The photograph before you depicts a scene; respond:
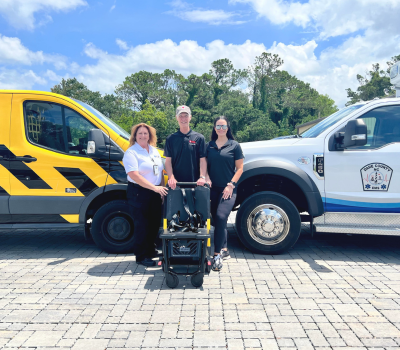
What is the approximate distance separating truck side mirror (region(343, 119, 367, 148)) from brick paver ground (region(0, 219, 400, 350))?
1.61 m

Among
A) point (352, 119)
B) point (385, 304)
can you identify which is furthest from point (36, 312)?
point (352, 119)

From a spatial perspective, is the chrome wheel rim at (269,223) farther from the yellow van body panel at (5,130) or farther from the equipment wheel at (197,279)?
the yellow van body panel at (5,130)

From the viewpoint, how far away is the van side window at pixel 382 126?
5.00m

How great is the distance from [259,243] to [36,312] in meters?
2.93

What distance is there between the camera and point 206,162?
15.8 ft

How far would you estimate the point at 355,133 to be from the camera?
182 inches

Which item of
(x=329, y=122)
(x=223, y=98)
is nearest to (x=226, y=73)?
(x=223, y=98)

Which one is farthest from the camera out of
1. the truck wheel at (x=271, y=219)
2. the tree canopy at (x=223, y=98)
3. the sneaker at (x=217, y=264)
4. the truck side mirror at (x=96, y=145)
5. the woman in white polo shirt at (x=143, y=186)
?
the tree canopy at (x=223, y=98)

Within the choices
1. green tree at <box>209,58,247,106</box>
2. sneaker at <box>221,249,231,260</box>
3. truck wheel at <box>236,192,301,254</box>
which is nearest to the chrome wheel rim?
truck wheel at <box>236,192,301,254</box>

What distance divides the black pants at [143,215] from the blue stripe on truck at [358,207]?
2.30m

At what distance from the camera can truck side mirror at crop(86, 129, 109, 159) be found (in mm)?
4980

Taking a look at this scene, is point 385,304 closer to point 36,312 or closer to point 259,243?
point 259,243

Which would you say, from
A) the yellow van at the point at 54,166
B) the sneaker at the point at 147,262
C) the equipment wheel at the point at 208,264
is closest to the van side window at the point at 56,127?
the yellow van at the point at 54,166

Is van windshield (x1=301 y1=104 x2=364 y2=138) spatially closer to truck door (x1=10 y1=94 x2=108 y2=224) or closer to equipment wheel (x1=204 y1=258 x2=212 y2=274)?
equipment wheel (x1=204 y1=258 x2=212 y2=274)
